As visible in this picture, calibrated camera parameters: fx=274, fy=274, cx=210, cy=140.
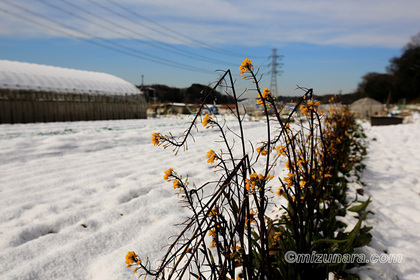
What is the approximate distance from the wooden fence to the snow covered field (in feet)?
28.3

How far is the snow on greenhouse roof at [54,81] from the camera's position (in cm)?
1218

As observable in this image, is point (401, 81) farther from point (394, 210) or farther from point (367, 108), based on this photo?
point (394, 210)

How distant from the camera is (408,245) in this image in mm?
1944

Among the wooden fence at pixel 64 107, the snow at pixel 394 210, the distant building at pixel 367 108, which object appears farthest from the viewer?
the distant building at pixel 367 108

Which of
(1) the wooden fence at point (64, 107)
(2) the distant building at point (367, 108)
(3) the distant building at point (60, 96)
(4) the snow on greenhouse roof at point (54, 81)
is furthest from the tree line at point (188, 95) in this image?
(2) the distant building at point (367, 108)

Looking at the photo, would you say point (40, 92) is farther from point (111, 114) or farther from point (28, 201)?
point (28, 201)

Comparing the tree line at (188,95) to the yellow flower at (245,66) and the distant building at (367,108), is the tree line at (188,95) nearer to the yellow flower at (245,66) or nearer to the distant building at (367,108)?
the yellow flower at (245,66)

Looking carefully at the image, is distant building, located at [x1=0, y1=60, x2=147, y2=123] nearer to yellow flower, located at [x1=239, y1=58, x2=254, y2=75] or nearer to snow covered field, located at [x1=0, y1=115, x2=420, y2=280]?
snow covered field, located at [x1=0, y1=115, x2=420, y2=280]

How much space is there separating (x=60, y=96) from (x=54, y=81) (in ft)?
3.25

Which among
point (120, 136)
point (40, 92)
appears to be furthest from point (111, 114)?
point (120, 136)

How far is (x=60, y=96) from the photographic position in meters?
13.4

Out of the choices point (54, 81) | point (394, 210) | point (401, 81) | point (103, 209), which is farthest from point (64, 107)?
point (401, 81)

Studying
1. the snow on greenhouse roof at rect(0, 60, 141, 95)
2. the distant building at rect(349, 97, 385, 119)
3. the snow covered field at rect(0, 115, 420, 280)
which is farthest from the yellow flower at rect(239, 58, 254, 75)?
the distant building at rect(349, 97, 385, 119)

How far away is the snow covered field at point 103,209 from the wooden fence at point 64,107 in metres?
8.64
